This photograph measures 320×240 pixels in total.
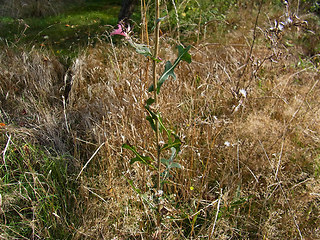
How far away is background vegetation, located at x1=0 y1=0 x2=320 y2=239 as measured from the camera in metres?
1.32

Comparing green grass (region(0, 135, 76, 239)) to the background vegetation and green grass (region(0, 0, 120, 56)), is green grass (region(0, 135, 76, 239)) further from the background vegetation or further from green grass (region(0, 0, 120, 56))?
green grass (region(0, 0, 120, 56))

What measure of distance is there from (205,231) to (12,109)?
1.77m

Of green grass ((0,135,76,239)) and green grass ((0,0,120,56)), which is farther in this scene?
green grass ((0,0,120,56))

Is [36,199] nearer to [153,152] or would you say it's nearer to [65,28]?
[153,152]

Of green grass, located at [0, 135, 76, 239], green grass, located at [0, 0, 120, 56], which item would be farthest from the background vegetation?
green grass, located at [0, 0, 120, 56]

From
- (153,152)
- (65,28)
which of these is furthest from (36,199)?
(65,28)

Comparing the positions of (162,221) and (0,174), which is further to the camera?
(0,174)

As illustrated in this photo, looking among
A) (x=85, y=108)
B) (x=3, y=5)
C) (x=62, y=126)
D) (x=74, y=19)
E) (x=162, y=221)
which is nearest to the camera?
(x=162, y=221)

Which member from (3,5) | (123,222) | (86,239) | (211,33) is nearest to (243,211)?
(123,222)

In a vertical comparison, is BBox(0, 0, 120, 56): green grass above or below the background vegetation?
above

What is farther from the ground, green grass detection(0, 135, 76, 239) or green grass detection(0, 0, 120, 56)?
green grass detection(0, 0, 120, 56)

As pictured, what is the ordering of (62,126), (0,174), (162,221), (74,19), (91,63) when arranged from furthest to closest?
(74,19) → (91,63) → (62,126) → (0,174) → (162,221)

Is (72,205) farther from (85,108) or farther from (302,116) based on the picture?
(302,116)

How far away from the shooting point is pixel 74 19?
454 centimetres
